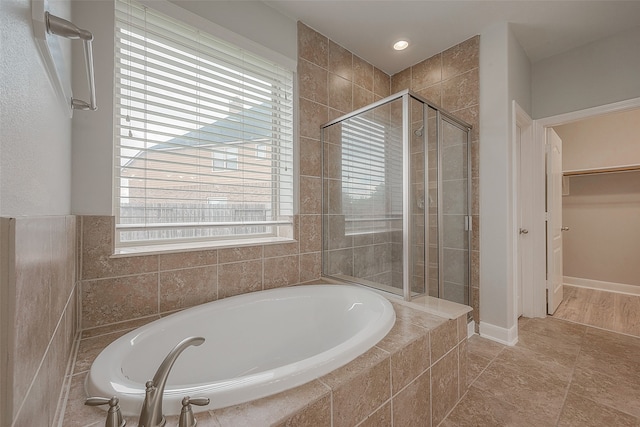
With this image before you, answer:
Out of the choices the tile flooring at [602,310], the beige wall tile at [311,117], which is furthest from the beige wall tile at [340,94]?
the tile flooring at [602,310]

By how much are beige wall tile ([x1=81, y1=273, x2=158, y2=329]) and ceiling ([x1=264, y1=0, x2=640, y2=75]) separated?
2058mm

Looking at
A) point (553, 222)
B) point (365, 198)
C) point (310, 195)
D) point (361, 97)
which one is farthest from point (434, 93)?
point (553, 222)

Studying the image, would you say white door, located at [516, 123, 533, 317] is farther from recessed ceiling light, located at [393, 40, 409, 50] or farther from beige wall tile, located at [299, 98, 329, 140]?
beige wall tile, located at [299, 98, 329, 140]

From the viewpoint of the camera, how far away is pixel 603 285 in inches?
135

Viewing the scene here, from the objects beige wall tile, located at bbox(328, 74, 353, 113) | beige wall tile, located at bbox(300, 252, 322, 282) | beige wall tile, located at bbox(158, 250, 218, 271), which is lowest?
beige wall tile, located at bbox(300, 252, 322, 282)

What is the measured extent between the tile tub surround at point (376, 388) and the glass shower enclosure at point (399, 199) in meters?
0.44

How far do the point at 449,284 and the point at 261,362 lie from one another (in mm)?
1529

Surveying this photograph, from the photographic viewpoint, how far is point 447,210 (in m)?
2.16

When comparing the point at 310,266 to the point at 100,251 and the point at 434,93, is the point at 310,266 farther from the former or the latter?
the point at 434,93

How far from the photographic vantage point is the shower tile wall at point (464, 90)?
91.1 inches

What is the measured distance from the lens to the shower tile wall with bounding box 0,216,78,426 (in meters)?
0.37

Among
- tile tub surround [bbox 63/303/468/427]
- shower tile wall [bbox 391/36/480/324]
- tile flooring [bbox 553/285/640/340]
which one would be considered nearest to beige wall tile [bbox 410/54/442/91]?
shower tile wall [bbox 391/36/480/324]

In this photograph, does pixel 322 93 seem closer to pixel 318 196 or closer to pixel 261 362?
pixel 318 196

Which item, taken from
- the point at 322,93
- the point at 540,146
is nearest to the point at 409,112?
the point at 322,93
